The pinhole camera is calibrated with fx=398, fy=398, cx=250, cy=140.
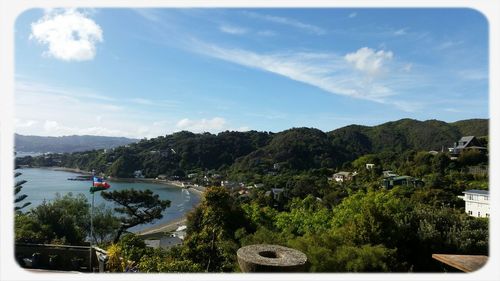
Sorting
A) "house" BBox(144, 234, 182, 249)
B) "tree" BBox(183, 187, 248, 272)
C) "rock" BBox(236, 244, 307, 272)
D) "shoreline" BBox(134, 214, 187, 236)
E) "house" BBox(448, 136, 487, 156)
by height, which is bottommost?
"shoreline" BBox(134, 214, 187, 236)

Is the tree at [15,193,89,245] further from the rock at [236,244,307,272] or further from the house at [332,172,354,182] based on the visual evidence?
the house at [332,172,354,182]

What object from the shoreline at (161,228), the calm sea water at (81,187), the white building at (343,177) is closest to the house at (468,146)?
the white building at (343,177)

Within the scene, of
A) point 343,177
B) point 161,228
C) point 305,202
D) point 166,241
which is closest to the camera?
point 166,241

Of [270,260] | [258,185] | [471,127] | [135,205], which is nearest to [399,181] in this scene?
[258,185]

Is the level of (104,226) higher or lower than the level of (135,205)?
lower

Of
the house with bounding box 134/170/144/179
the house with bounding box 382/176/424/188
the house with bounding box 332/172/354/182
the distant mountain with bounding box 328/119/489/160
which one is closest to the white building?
the house with bounding box 332/172/354/182

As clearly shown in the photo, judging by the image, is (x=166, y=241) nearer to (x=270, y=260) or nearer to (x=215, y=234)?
(x=215, y=234)
